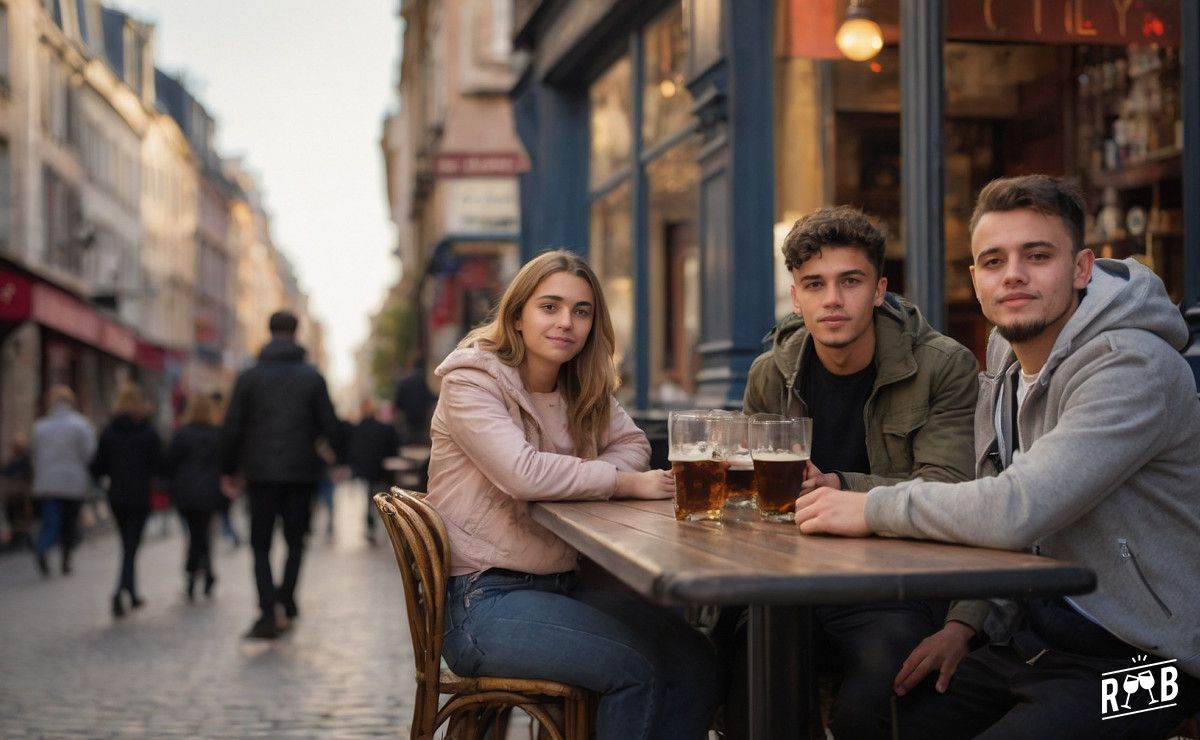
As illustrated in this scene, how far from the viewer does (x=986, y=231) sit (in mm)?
3137

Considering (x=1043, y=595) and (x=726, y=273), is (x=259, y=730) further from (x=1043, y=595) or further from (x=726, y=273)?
(x=1043, y=595)

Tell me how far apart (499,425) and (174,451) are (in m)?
8.62

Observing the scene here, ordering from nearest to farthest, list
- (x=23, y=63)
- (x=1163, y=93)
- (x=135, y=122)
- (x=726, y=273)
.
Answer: (x=1163, y=93)
(x=726, y=273)
(x=23, y=63)
(x=135, y=122)

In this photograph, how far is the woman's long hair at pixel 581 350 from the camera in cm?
403

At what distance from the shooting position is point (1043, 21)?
6.12m

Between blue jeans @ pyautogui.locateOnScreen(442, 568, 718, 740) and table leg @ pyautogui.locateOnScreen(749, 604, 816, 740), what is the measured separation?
45cm

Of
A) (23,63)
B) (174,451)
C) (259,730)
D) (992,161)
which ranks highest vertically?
(23,63)

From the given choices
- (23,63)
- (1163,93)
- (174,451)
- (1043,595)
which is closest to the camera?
(1043,595)

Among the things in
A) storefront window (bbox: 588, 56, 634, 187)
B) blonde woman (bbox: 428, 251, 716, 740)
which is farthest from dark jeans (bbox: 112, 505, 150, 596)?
blonde woman (bbox: 428, 251, 716, 740)

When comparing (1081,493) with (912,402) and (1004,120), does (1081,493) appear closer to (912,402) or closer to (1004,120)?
(912,402)

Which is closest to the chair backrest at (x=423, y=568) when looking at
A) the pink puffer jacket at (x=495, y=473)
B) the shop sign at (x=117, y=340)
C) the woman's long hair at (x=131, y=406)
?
the pink puffer jacket at (x=495, y=473)

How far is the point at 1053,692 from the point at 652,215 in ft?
23.3

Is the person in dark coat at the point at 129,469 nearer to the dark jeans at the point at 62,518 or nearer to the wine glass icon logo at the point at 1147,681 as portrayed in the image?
the dark jeans at the point at 62,518

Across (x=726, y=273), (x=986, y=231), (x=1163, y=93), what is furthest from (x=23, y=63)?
(x=986, y=231)
